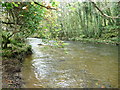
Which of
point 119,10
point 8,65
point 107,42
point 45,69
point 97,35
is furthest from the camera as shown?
point 97,35

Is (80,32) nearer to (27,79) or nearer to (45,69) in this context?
(45,69)

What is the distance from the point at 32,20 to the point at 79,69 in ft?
14.3

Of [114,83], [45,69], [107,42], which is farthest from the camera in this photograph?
[107,42]

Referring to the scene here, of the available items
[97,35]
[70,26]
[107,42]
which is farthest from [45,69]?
[70,26]

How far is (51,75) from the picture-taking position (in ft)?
21.8

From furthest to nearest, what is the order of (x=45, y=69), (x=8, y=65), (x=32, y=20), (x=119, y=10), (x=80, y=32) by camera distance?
(x=80, y=32) < (x=119, y=10) < (x=45, y=69) < (x=8, y=65) < (x=32, y=20)

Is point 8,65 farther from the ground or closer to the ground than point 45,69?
farther from the ground

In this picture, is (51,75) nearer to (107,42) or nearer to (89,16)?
(107,42)

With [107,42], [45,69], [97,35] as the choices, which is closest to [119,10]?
[107,42]

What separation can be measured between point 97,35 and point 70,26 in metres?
7.22

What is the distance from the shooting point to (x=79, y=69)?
25.1ft

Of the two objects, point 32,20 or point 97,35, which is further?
point 97,35

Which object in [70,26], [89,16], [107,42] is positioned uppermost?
[89,16]

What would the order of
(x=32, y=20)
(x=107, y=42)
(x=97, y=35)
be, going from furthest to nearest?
(x=97, y=35), (x=107, y=42), (x=32, y=20)
